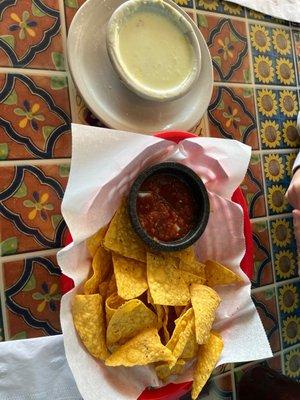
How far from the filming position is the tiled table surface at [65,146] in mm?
831

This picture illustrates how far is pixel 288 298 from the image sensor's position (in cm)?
113

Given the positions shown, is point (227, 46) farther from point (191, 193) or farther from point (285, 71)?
point (191, 193)

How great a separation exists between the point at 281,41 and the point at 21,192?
85 centimetres

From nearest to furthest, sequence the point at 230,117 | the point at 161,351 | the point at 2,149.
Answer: the point at 161,351 → the point at 2,149 → the point at 230,117

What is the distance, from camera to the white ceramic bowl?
31.7 inches

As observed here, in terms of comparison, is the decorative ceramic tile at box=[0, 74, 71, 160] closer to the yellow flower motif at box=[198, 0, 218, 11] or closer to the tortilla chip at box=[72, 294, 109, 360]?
the tortilla chip at box=[72, 294, 109, 360]

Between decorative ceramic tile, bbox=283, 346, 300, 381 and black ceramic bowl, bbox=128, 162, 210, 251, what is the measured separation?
21.2 inches

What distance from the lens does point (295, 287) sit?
1146 mm

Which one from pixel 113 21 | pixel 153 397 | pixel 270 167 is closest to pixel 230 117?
pixel 270 167

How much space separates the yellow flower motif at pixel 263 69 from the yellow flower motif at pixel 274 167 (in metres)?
0.21

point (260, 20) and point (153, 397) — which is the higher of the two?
point (260, 20)

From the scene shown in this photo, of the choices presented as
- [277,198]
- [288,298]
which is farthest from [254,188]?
[288,298]

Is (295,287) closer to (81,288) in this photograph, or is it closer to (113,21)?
(81,288)

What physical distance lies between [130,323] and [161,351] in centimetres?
7
